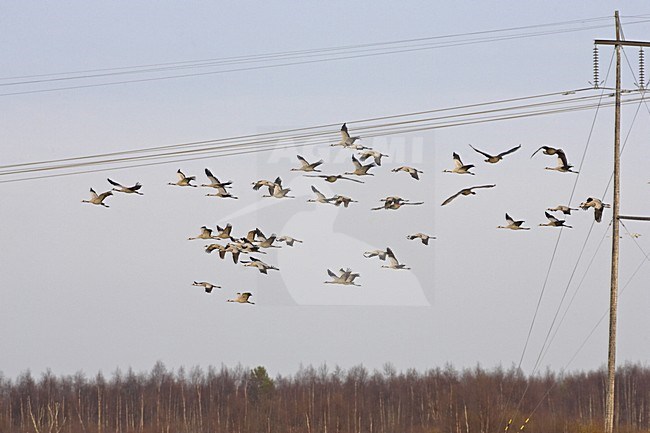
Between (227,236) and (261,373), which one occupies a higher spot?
Answer: (227,236)

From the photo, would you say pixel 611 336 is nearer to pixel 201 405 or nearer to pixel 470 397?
pixel 470 397

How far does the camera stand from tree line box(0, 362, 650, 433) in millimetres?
63938

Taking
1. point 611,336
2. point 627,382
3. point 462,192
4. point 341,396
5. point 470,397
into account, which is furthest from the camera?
point 627,382

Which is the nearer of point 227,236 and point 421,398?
point 227,236

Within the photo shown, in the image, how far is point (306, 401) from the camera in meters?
71.4

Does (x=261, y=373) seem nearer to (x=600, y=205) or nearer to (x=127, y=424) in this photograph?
(x=127, y=424)

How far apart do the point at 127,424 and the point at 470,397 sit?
66.1 feet

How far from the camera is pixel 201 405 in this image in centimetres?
7369

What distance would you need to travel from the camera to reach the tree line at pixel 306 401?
63938mm

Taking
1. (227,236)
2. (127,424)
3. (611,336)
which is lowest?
(127,424)

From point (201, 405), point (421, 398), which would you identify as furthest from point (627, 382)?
point (201, 405)

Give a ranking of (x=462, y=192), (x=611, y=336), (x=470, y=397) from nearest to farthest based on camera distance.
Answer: (x=462, y=192), (x=611, y=336), (x=470, y=397)

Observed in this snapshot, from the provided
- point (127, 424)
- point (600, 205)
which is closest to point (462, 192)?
point (600, 205)

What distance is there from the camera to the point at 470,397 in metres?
65.6
